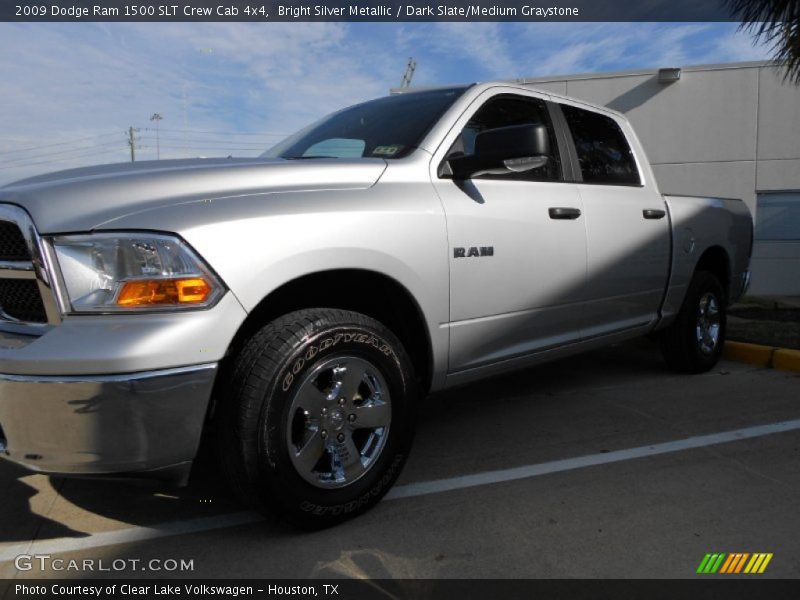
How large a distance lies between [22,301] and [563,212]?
8.26 feet

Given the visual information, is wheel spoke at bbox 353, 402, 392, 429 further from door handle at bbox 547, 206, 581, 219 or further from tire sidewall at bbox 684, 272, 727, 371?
tire sidewall at bbox 684, 272, 727, 371

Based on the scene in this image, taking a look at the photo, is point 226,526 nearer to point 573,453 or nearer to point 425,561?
point 425,561

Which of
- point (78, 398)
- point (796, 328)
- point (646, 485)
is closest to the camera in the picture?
point (78, 398)

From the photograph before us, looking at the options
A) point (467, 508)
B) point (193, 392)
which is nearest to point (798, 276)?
point (467, 508)

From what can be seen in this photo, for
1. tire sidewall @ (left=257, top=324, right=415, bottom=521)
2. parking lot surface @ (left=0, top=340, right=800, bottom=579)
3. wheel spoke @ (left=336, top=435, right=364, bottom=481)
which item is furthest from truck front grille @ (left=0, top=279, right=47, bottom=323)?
wheel spoke @ (left=336, top=435, right=364, bottom=481)

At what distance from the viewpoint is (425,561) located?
2.30 meters

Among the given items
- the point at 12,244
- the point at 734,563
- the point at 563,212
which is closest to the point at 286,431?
the point at 12,244

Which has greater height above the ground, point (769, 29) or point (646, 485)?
point (769, 29)

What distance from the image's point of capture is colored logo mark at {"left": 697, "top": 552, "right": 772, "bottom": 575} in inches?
88.2

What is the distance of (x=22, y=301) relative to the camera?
219 centimetres

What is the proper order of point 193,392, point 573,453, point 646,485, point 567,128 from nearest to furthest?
point 193,392
point 646,485
point 573,453
point 567,128

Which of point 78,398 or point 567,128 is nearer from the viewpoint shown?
point 78,398

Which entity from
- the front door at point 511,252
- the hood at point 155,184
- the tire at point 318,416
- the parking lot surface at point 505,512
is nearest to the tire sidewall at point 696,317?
the parking lot surface at point 505,512
